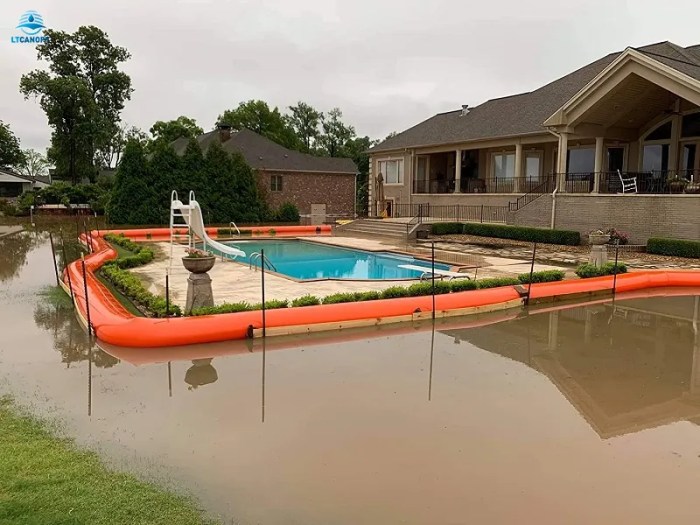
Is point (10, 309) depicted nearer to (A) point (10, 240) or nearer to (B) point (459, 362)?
(B) point (459, 362)

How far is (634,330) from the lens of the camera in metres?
9.43

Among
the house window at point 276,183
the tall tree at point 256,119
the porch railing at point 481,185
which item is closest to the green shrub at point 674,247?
the porch railing at point 481,185

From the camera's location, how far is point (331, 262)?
18.5 meters

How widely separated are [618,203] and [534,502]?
17359mm

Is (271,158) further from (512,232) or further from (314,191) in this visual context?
(512,232)

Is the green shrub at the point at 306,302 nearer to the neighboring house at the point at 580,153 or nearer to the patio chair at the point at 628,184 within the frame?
the neighboring house at the point at 580,153

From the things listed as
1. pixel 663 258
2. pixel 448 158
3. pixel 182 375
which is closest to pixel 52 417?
pixel 182 375

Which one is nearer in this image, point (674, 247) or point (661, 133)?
point (674, 247)

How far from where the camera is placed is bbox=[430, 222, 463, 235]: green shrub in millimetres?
24516

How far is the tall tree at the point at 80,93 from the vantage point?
4872 centimetres

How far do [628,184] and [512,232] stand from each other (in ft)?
15.1

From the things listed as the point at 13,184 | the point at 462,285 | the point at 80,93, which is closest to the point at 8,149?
the point at 13,184

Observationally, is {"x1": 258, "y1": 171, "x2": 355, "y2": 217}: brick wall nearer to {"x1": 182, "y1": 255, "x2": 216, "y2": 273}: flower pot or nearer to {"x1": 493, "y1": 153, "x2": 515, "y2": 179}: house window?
{"x1": 493, "y1": 153, "x2": 515, "y2": 179}: house window

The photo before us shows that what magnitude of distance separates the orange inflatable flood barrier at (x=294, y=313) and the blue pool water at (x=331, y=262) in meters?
3.84
